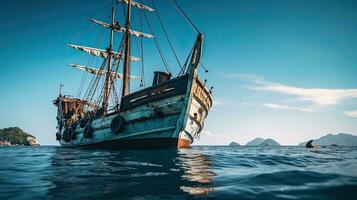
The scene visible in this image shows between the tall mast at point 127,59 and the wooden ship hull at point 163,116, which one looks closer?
the wooden ship hull at point 163,116

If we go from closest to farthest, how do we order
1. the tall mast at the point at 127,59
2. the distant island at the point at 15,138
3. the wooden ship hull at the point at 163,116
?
the wooden ship hull at the point at 163,116, the tall mast at the point at 127,59, the distant island at the point at 15,138

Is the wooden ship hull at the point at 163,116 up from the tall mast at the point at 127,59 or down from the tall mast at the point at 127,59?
down

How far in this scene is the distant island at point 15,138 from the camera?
109650 millimetres

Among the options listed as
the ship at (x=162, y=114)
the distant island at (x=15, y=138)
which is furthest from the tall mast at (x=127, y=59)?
the distant island at (x=15, y=138)

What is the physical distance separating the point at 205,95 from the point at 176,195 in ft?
48.4

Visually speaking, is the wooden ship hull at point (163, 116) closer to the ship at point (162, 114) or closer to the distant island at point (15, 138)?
the ship at point (162, 114)

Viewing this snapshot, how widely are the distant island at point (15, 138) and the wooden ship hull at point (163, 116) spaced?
11078 cm

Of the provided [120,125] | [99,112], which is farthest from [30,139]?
[120,125]

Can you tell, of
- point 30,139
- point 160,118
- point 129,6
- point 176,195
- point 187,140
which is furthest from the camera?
point 30,139

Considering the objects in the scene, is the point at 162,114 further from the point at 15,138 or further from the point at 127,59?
the point at 15,138

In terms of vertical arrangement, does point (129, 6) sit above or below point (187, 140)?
above

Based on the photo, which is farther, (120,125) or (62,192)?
(120,125)

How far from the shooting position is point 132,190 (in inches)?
130

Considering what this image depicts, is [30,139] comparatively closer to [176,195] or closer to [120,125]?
[120,125]
